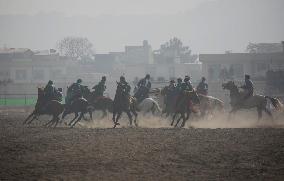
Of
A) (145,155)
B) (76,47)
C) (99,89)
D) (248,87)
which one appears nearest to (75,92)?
(99,89)

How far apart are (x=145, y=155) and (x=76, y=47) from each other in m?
124

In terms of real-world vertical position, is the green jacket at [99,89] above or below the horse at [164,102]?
above

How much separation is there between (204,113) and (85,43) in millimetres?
115218

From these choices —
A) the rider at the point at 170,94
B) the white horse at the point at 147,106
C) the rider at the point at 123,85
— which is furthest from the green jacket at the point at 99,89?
the rider at the point at 170,94

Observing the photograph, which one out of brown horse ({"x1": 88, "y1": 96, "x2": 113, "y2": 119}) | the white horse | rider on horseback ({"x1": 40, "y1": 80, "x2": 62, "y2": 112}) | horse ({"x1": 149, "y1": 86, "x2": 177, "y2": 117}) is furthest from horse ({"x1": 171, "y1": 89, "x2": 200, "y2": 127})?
rider on horseback ({"x1": 40, "y1": 80, "x2": 62, "y2": 112})

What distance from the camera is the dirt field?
42.3 feet

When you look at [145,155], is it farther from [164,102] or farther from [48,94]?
[164,102]

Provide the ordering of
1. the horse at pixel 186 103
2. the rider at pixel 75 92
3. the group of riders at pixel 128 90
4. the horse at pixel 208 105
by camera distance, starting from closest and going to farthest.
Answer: the horse at pixel 186 103 → the group of riders at pixel 128 90 → the rider at pixel 75 92 → the horse at pixel 208 105

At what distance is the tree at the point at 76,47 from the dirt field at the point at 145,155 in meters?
116

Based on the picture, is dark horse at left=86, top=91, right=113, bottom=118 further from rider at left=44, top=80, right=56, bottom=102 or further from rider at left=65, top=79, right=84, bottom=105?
rider at left=44, top=80, right=56, bottom=102

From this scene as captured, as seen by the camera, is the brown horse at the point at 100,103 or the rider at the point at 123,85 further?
the brown horse at the point at 100,103

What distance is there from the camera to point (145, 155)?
1514 centimetres

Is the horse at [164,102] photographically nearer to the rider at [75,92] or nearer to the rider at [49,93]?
the rider at [75,92]

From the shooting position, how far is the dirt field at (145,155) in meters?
12.9
